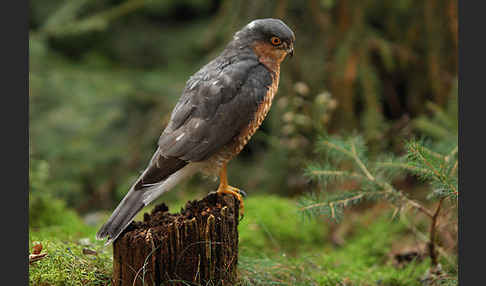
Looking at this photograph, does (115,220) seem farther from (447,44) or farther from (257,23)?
(447,44)

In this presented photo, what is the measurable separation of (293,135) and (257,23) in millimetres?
2338

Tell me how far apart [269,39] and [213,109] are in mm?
715

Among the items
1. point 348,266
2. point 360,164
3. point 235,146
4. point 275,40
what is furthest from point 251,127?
point 348,266

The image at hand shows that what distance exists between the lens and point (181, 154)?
3.24 metres

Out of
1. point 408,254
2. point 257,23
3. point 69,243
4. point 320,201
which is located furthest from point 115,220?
point 408,254

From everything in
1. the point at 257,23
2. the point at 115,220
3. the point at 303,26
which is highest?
the point at 303,26

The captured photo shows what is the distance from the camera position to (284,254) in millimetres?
3711

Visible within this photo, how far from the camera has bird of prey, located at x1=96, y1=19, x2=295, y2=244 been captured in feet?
10.5

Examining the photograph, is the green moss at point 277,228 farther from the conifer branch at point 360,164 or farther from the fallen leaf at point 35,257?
the fallen leaf at point 35,257

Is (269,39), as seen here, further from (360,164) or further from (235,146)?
(360,164)

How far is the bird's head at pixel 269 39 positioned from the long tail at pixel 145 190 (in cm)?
102

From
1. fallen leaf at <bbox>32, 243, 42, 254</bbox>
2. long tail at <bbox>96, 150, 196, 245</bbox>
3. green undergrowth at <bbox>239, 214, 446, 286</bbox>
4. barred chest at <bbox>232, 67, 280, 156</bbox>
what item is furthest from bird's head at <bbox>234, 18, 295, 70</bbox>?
fallen leaf at <bbox>32, 243, 42, 254</bbox>

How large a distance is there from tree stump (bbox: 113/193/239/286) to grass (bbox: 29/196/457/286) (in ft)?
0.99

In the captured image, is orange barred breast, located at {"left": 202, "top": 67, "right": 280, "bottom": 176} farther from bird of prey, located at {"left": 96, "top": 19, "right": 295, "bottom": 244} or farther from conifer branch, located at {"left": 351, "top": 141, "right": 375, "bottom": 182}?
conifer branch, located at {"left": 351, "top": 141, "right": 375, "bottom": 182}
